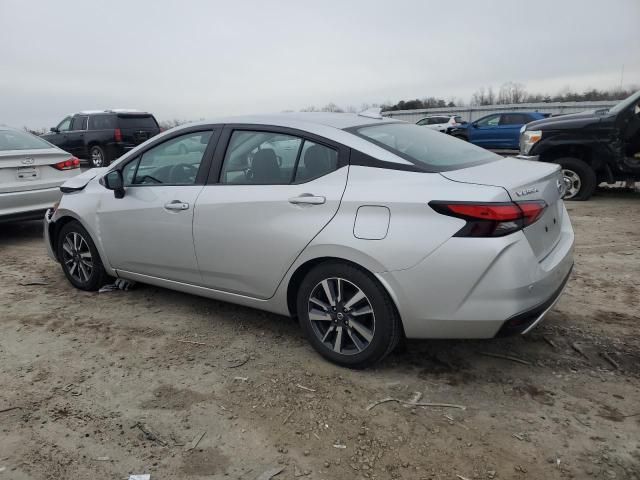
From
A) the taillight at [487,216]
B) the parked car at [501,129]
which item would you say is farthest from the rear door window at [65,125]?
the taillight at [487,216]

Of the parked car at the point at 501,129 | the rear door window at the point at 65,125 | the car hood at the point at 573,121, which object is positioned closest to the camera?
the car hood at the point at 573,121

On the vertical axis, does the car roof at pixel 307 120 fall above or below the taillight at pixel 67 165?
above

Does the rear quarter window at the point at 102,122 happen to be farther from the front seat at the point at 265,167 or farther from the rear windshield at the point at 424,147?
the rear windshield at the point at 424,147

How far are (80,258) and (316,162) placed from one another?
8.66 feet

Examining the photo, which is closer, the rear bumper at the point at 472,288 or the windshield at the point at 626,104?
the rear bumper at the point at 472,288

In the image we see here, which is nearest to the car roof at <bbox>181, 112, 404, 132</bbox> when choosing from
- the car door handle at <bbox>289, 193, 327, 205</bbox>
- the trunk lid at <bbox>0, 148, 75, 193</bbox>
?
the car door handle at <bbox>289, 193, 327, 205</bbox>

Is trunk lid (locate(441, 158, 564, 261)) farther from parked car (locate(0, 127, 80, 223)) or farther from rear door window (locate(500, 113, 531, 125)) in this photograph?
rear door window (locate(500, 113, 531, 125))

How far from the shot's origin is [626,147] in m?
7.91

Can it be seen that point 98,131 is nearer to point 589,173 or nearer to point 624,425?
point 589,173

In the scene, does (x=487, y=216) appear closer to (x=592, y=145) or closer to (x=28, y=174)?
(x=28, y=174)

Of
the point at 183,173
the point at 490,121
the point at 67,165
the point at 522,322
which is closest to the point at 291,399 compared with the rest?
the point at 522,322

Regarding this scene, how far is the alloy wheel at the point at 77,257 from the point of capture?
15.2 feet

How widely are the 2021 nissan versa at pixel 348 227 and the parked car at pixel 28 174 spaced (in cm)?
294

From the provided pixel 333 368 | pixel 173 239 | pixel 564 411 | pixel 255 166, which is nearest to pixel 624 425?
pixel 564 411
